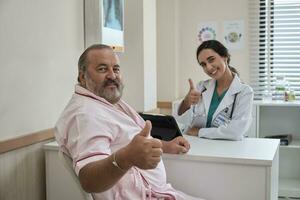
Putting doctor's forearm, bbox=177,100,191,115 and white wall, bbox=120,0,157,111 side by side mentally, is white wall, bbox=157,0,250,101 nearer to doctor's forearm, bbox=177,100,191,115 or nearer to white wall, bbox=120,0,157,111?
white wall, bbox=120,0,157,111

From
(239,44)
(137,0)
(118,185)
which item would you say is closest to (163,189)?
→ (118,185)

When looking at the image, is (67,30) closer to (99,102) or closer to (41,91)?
(41,91)

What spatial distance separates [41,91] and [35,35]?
0.30 metres

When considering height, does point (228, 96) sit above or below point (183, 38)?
below

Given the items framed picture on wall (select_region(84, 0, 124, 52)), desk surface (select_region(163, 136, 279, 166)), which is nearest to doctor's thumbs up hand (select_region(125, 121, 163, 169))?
desk surface (select_region(163, 136, 279, 166))

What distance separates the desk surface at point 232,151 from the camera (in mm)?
1739

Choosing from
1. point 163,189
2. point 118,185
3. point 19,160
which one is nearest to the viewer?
point 118,185

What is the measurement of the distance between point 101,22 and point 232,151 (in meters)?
1.19

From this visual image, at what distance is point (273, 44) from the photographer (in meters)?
3.88

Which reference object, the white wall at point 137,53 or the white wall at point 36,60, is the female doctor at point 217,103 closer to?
the white wall at point 137,53

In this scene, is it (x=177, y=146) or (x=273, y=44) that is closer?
(x=177, y=146)

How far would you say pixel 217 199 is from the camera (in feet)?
5.99

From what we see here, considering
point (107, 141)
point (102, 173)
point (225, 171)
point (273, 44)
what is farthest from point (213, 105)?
point (273, 44)

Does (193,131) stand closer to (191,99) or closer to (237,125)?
(191,99)
